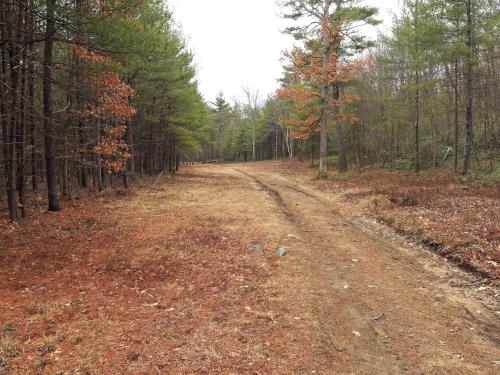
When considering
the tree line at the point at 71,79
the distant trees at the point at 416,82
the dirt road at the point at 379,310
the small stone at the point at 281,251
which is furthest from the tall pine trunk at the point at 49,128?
the distant trees at the point at 416,82

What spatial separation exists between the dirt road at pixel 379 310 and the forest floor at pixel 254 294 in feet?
0.08

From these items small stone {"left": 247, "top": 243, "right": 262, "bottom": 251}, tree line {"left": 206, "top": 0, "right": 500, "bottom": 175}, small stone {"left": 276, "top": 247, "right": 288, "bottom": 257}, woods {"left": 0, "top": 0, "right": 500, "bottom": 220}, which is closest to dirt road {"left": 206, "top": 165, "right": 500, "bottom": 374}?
small stone {"left": 276, "top": 247, "right": 288, "bottom": 257}

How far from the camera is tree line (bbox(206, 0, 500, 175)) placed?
1653cm

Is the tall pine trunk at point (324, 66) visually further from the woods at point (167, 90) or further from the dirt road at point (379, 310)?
the dirt road at point (379, 310)

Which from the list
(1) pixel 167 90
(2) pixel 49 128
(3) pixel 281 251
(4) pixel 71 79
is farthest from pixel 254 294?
(1) pixel 167 90

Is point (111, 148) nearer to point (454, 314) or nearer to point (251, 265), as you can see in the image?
point (251, 265)

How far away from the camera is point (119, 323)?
17.2 feet

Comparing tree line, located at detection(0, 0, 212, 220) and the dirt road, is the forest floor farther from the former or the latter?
tree line, located at detection(0, 0, 212, 220)

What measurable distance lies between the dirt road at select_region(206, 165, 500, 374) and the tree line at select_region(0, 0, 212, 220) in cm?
684

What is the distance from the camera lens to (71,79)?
41.8 feet

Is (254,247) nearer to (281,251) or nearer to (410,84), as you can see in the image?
(281,251)

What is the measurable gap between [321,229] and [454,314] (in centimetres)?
487

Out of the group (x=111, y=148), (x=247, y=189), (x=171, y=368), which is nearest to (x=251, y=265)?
(x=171, y=368)

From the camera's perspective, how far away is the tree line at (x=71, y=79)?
8828 mm
